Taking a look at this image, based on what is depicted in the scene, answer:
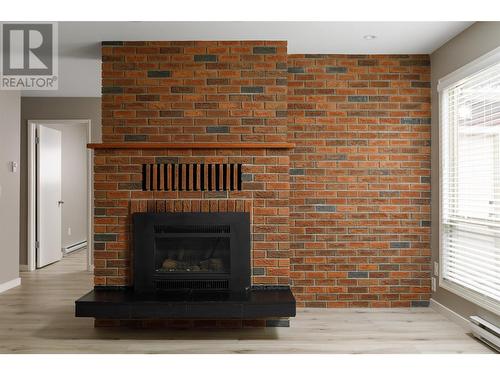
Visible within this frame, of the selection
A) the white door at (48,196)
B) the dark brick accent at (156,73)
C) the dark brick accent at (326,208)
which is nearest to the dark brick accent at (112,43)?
the dark brick accent at (156,73)

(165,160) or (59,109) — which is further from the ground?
(59,109)

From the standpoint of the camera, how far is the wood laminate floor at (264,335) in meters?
3.64

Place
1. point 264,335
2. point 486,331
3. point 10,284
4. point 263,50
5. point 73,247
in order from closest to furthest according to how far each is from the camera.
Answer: point 486,331 → point 264,335 → point 263,50 → point 10,284 → point 73,247

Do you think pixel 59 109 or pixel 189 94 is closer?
pixel 189 94

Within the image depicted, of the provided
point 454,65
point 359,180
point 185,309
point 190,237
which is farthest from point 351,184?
point 185,309

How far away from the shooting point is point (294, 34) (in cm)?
428

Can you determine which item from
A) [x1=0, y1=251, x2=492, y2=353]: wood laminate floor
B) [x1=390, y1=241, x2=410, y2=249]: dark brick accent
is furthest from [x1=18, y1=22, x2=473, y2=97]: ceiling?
[x1=0, y1=251, x2=492, y2=353]: wood laminate floor

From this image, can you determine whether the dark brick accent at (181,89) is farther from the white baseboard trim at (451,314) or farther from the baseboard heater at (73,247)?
the baseboard heater at (73,247)

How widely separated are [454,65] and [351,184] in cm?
133

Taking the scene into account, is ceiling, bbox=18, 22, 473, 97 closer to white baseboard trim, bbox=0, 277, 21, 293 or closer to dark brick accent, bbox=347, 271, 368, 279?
dark brick accent, bbox=347, 271, 368, 279

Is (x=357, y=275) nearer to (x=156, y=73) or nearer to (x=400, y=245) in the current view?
(x=400, y=245)

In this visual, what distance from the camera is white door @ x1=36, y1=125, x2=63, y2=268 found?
7332mm

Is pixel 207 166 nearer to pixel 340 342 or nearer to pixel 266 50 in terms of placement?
pixel 266 50
